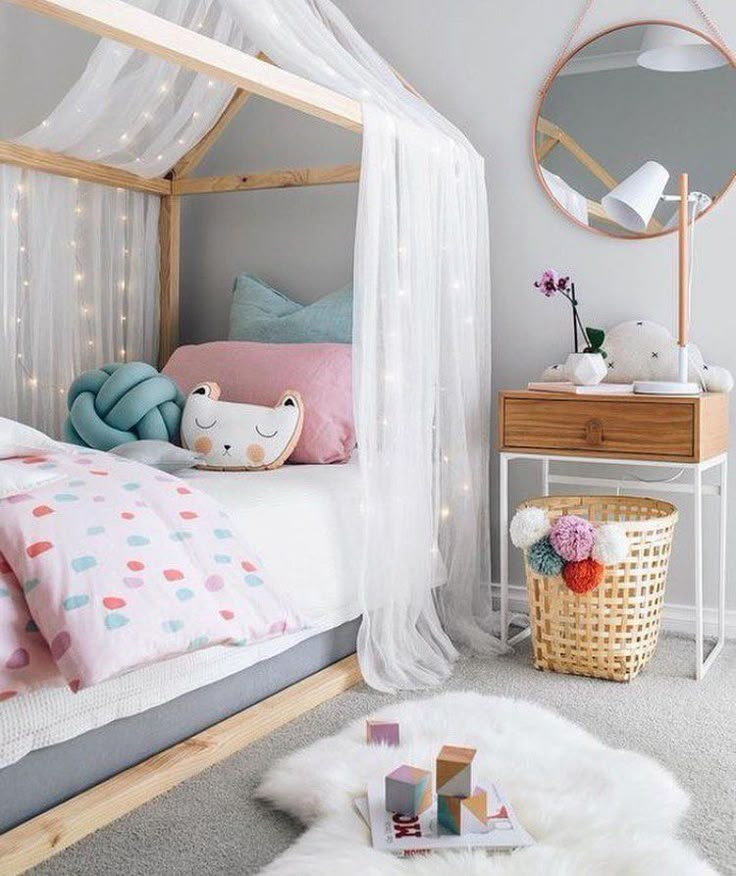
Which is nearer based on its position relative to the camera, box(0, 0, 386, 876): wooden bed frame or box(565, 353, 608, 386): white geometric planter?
box(0, 0, 386, 876): wooden bed frame

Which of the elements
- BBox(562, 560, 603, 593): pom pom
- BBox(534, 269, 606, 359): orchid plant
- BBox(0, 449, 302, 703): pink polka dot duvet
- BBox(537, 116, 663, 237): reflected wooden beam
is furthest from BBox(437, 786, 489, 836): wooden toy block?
BBox(537, 116, 663, 237): reflected wooden beam

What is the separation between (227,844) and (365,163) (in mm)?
1629

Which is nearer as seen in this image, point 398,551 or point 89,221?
point 398,551

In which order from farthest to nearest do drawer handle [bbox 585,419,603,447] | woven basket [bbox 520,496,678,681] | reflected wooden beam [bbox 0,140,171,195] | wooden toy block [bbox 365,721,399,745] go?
reflected wooden beam [bbox 0,140,171,195] < drawer handle [bbox 585,419,603,447] < woven basket [bbox 520,496,678,681] < wooden toy block [bbox 365,721,399,745]

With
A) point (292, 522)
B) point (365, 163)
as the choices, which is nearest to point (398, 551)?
point (292, 522)

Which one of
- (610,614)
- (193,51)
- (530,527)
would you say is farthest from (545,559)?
(193,51)

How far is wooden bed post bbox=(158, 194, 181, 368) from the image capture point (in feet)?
12.7

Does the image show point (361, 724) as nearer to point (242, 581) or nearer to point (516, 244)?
point (242, 581)

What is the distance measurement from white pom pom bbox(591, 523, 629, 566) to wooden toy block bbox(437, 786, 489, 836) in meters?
1.03

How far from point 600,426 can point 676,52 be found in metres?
1.18

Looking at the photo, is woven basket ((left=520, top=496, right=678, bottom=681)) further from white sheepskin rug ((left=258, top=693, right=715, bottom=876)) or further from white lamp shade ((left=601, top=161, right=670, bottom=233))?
white lamp shade ((left=601, top=161, right=670, bottom=233))

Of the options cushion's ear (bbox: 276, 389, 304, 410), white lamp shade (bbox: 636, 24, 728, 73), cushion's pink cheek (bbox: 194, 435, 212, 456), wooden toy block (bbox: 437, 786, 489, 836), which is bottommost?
wooden toy block (bbox: 437, 786, 489, 836)

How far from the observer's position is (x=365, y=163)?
2688mm

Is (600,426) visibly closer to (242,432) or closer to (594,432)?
(594,432)
